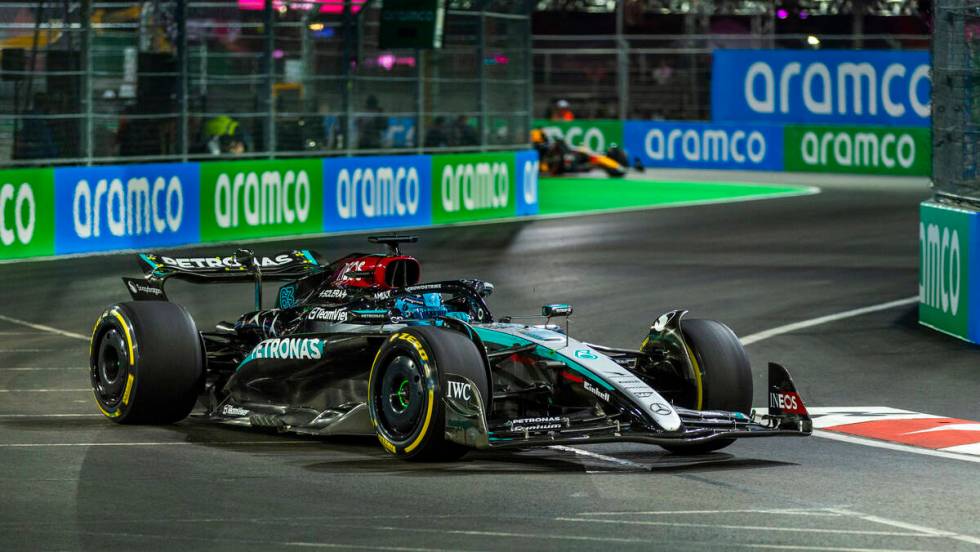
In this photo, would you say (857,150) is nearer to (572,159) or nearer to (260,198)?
(572,159)

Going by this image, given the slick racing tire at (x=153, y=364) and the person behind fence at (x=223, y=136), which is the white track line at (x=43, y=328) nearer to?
the slick racing tire at (x=153, y=364)

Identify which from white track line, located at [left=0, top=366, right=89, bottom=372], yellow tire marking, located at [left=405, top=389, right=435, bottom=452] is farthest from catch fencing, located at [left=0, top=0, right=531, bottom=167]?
yellow tire marking, located at [left=405, top=389, right=435, bottom=452]

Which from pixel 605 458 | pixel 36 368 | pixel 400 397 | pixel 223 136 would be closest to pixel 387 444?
pixel 400 397

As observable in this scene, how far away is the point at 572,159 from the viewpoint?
39.5 metres

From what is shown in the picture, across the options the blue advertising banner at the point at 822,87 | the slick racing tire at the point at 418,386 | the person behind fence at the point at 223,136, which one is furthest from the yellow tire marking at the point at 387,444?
the blue advertising banner at the point at 822,87

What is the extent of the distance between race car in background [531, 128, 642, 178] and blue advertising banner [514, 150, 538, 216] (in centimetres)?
940

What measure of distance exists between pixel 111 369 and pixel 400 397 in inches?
90.7

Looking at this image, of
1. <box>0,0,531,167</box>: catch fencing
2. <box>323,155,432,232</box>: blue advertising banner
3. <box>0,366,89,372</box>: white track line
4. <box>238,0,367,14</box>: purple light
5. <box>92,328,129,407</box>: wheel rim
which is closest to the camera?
<box>92,328,129,407</box>: wheel rim

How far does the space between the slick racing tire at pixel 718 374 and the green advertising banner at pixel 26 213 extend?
1371 cm

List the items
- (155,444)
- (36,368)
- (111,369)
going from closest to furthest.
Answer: (155,444), (111,369), (36,368)

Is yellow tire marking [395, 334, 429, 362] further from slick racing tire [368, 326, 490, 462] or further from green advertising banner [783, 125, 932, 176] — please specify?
green advertising banner [783, 125, 932, 176]

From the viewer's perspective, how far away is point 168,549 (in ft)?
23.0

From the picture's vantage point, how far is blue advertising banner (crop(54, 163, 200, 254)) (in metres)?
22.2

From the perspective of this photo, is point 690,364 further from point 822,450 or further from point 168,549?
point 168,549
